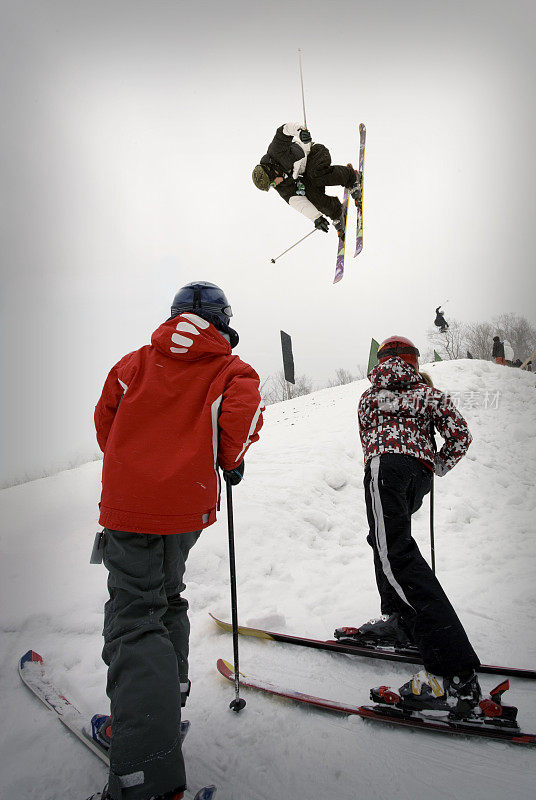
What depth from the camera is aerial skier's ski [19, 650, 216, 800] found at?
5.68 ft

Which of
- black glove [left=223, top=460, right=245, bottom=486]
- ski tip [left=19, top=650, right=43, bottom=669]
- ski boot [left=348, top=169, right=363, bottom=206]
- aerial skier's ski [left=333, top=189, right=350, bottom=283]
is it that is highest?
ski boot [left=348, top=169, right=363, bottom=206]

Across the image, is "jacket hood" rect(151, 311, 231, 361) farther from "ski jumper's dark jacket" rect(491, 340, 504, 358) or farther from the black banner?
"ski jumper's dark jacket" rect(491, 340, 504, 358)

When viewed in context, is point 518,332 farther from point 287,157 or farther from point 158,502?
point 158,502

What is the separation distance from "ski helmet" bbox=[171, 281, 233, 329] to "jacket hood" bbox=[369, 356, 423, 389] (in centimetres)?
111

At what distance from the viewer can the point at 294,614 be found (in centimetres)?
338

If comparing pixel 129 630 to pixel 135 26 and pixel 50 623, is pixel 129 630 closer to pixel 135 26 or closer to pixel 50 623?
pixel 50 623

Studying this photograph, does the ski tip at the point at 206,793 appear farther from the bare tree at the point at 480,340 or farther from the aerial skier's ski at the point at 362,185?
the bare tree at the point at 480,340

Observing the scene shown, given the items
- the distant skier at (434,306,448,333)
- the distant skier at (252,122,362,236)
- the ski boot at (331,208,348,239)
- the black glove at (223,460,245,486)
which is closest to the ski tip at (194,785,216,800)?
the black glove at (223,460,245,486)

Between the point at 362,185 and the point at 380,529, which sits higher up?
the point at 362,185

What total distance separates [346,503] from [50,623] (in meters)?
4.28

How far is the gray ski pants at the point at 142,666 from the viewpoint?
4.35 ft

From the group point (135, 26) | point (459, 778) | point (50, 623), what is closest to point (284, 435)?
point (50, 623)

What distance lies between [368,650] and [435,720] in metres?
0.77

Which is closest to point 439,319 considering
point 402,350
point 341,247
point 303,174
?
point 341,247
